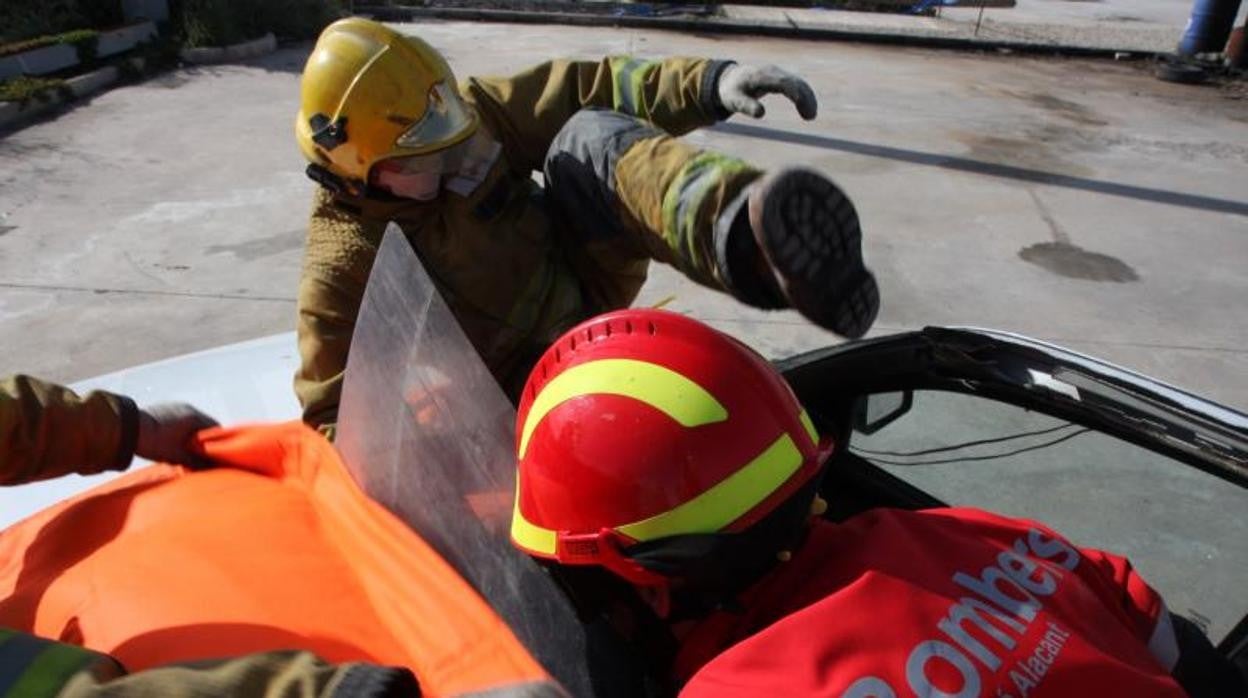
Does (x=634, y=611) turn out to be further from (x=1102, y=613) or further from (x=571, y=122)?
(x=571, y=122)

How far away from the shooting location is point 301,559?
1459 mm

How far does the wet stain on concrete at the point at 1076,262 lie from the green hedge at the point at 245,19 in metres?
8.32

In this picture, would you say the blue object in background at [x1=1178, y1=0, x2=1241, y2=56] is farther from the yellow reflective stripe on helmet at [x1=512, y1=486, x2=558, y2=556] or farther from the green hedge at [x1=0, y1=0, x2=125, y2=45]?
the yellow reflective stripe on helmet at [x1=512, y1=486, x2=558, y2=556]

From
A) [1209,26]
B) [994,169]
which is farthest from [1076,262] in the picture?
[1209,26]

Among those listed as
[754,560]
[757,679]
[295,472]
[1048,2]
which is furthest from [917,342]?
[1048,2]

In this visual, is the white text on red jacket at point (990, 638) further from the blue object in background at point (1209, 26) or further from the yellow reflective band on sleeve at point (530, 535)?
the blue object in background at point (1209, 26)

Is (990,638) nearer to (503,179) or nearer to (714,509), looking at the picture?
(714,509)

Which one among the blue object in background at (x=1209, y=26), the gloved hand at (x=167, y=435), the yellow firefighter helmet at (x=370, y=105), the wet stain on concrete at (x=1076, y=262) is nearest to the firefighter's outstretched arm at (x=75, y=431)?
the gloved hand at (x=167, y=435)

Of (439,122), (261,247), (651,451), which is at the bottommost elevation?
(261,247)

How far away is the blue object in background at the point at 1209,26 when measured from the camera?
35.1ft

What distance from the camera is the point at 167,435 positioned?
192cm

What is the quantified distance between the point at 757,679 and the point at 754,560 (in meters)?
0.17

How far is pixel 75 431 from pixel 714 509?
1.30 meters

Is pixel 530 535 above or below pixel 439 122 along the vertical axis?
below
